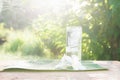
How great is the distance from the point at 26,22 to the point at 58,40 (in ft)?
3.47

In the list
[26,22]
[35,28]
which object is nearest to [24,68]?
[35,28]

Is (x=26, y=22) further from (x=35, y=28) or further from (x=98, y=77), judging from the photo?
(x=98, y=77)

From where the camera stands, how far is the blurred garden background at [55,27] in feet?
10.6

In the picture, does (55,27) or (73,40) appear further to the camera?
Answer: (55,27)

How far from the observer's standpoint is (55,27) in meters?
3.53

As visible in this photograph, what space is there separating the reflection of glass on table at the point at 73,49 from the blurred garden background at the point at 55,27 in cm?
158

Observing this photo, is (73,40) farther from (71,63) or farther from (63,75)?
(63,75)

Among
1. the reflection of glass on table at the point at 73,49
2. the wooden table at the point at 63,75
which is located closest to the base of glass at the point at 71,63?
the reflection of glass on table at the point at 73,49

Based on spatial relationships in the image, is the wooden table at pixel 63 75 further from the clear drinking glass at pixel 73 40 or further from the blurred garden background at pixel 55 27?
the blurred garden background at pixel 55 27

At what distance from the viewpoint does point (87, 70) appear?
138cm

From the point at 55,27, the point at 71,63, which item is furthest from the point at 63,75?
the point at 55,27

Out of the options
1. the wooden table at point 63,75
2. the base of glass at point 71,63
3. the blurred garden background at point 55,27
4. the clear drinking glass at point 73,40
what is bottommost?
the wooden table at point 63,75

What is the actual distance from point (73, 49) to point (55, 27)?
2108 mm

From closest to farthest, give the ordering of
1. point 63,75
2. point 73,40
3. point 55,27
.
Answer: point 63,75 < point 73,40 < point 55,27
